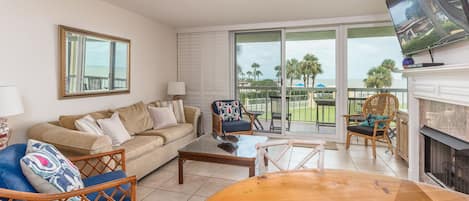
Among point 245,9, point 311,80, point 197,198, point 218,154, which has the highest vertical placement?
point 245,9

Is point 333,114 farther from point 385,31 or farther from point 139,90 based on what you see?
point 139,90

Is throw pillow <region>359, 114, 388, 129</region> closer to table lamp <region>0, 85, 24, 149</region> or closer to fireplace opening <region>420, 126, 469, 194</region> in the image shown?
fireplace opening <region>420, 126, 469, 194</region>

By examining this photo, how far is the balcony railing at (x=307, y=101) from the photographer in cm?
503

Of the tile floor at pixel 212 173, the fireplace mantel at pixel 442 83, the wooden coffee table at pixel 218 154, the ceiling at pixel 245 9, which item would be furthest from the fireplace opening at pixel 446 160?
the ceiling at pixel 245 9

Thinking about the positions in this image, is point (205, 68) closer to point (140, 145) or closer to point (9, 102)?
point (140, 145)

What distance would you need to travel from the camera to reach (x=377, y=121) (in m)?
3.73

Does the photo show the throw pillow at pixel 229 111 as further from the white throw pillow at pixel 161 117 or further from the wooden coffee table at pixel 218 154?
the wooden coffee table at pixel 218 154

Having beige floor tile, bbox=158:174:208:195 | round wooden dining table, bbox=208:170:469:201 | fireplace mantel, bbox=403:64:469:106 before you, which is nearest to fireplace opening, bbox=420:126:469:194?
fireplace mantel, bbox=403:64:469:106

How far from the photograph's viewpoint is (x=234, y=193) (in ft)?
3.78

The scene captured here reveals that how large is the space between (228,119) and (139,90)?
5.29ft

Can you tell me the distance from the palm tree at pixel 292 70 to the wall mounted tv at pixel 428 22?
2277mm

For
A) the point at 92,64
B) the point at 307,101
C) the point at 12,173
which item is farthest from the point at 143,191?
the point at 307,101

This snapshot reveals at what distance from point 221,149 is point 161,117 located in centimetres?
144

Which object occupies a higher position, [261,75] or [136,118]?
[261,75]
